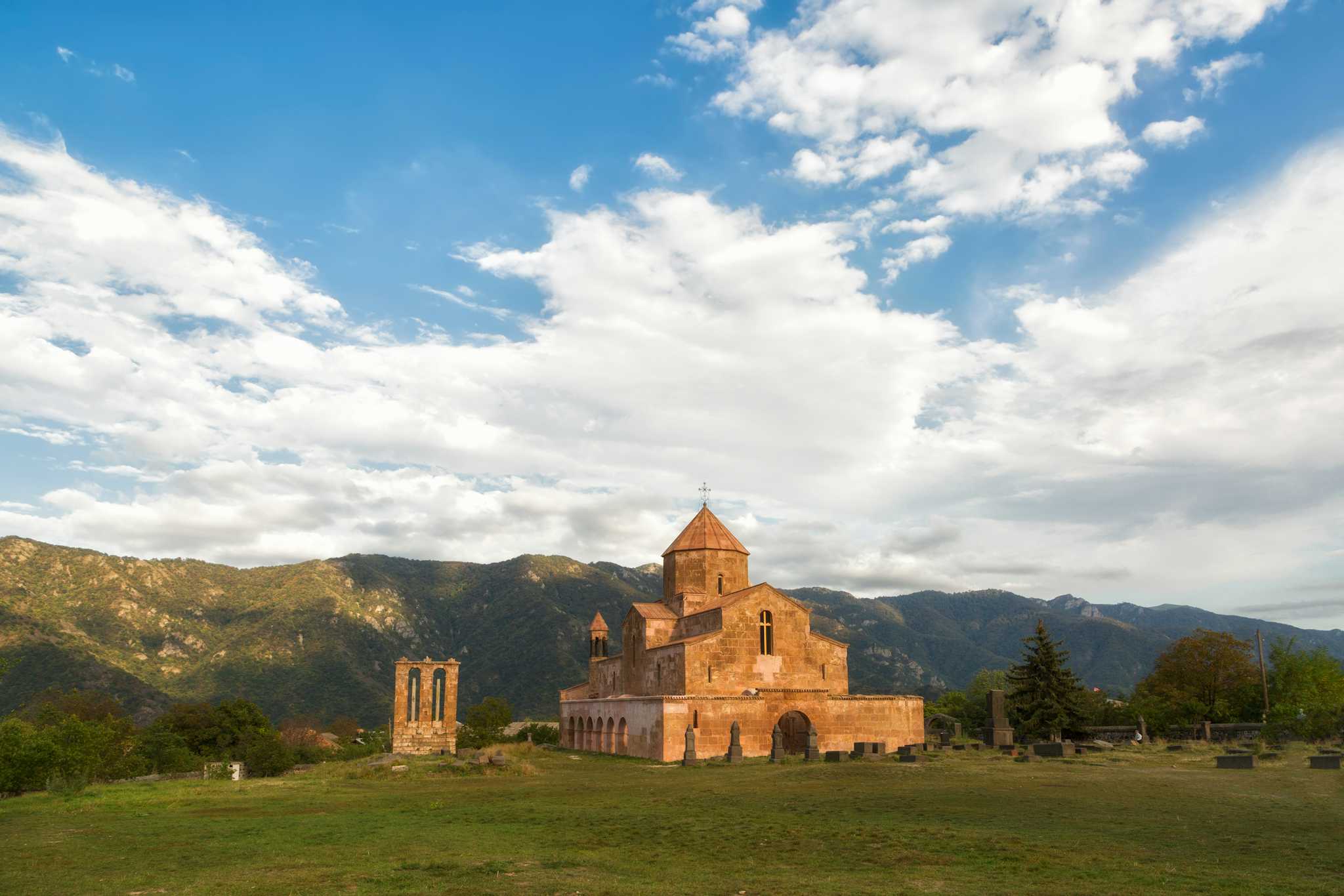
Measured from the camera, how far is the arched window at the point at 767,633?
122 ft

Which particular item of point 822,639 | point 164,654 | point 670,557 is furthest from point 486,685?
point 822,639

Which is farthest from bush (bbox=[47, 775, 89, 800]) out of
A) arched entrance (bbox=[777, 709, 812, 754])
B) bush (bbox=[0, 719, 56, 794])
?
arched entrance (bbox=[777, 709, 812, 754])

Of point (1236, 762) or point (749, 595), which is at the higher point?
point (749, 595)

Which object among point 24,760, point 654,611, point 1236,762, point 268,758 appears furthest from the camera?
point 654,611

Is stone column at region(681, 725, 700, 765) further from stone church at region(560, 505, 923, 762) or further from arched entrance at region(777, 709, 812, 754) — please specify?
arched entrance at region(777, 709, 812, 754)

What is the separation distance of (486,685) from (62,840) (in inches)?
3526

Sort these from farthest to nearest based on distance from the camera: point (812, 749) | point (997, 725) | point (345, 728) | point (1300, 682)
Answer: point (345, 728) < point (1300, 682) < point (997, 725) < point (812, 749)

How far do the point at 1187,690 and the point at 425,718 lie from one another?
43.8 m

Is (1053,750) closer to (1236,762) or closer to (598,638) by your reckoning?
(1236,762)

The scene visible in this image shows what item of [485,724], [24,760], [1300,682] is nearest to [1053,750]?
[24,760]

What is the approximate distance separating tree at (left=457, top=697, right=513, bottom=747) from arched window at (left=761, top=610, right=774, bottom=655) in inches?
705

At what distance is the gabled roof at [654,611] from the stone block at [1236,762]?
985 inches

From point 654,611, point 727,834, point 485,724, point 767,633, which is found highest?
point 654,611

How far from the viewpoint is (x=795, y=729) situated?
35469 mm
